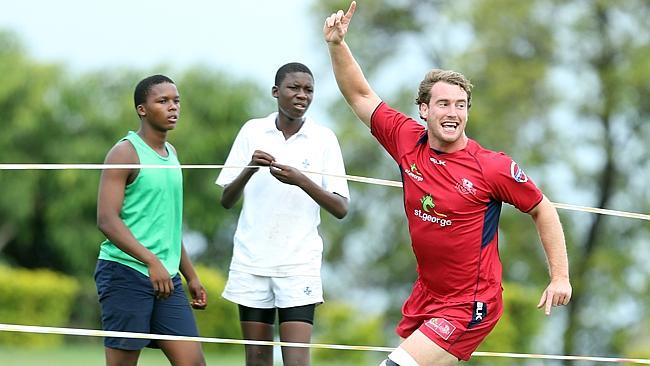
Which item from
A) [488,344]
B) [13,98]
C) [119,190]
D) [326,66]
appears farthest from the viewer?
[13,98]

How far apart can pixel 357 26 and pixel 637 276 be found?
872cm

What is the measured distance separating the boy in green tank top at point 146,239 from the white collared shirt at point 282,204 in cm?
49

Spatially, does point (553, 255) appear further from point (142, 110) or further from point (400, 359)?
point (142, 110)

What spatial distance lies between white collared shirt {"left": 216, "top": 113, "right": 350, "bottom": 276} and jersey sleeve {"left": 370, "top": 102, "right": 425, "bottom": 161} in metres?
0.62

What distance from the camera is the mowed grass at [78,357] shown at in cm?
1727

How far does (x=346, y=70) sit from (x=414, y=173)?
744mm

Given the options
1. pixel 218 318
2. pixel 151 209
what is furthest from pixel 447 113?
pixel 218 318

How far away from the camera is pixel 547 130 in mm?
29781

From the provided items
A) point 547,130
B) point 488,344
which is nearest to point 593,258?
point 547,130

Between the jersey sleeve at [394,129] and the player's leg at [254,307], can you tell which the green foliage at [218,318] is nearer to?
the player's leg at [254,307]

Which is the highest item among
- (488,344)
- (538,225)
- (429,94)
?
(429,94)

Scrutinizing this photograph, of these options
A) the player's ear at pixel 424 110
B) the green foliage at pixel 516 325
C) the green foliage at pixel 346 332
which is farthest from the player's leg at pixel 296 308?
the green foliage at pixel 516 325

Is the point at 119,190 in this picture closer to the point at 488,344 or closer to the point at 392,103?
the point at 488,344

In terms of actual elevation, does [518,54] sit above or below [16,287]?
above
